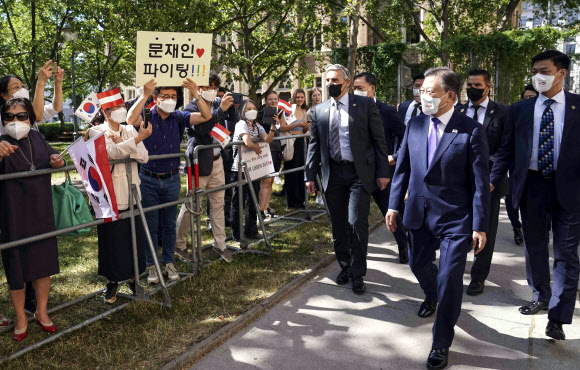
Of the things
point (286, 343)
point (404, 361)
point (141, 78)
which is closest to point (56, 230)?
point (141, 78)

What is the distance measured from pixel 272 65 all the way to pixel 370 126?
19426mm

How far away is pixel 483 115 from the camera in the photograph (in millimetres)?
5258

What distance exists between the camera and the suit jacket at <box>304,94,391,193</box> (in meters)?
5.14

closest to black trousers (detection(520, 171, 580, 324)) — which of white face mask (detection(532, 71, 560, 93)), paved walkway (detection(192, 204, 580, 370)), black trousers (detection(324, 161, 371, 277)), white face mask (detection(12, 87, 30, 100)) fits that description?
paved walkway (detection(192, 204, 580, 370))

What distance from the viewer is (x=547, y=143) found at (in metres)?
4.25

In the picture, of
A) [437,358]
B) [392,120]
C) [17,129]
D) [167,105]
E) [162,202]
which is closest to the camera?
[437,358]

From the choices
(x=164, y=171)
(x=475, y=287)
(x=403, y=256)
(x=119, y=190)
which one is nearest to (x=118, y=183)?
(x=119, y=190)

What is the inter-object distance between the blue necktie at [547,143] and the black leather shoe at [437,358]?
1740 mm

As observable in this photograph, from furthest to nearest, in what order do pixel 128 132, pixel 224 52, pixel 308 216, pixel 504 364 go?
pixel 224 52, pixel 308 216, pixel 128 132, pixel 504 364

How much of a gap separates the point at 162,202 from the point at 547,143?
362 centimetres

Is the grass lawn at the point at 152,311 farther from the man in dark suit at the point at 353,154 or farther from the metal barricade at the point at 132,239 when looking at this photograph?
the man in dark suit at the point at 353,154

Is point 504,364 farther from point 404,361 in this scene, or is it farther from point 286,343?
point 286,343

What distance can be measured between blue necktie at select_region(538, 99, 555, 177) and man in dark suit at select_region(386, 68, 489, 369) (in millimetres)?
902

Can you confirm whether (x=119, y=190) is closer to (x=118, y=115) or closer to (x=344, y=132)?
(x=118, y=115)
